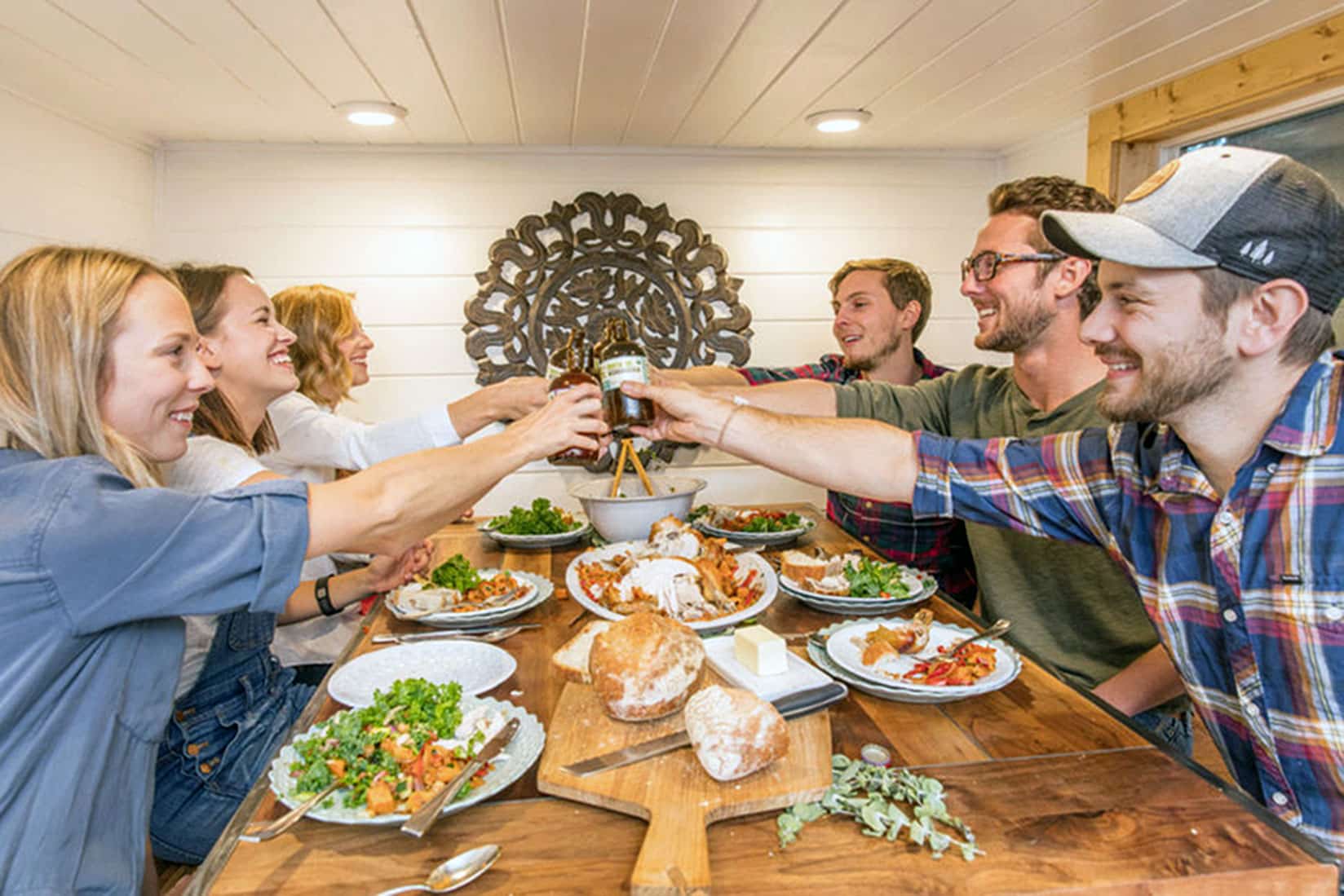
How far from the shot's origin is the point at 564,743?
115 cm

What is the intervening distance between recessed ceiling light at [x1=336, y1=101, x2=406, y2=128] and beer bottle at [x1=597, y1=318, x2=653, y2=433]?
77.1 inches

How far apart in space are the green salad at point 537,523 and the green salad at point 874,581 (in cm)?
96

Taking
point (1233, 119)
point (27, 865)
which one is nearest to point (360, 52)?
point (27, 865)

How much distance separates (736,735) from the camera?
40.8 inches

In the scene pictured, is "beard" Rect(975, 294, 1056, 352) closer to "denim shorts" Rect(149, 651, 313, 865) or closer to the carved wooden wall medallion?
"denim shorts" Rect(149, 651, 313, 865)

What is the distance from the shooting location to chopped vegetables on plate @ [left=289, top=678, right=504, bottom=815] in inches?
40.7

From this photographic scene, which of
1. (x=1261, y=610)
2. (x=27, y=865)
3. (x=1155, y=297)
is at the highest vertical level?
(x=1155, y=297)

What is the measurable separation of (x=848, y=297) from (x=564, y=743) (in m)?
2.76

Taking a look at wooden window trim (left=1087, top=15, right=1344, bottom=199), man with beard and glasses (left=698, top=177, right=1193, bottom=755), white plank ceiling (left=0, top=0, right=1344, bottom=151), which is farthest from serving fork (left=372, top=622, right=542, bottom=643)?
wooden window trim (left=1087, top=15, right=1344, bottom=199)

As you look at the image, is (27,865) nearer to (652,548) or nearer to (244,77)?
(652,548)

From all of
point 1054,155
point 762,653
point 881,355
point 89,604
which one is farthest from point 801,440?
point 1054,155

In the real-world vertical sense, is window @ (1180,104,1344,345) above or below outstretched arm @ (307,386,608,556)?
above

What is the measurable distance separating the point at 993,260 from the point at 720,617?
124 cm

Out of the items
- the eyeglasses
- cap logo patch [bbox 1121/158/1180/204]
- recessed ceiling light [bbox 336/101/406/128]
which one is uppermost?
recessed ceiling light [bbox 336/101/406/128]
